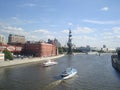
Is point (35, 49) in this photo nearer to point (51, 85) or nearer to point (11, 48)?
point (11, 48)

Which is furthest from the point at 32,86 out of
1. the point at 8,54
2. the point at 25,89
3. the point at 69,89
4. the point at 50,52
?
the point at 50,52

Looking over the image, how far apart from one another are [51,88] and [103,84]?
1054 centimetres

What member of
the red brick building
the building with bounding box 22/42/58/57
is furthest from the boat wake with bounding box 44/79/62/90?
the building with bounding box 22/42/58/57

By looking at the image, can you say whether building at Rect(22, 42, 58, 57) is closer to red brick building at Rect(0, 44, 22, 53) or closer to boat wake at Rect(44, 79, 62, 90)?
red brick building at Rect(0, 44, 22, 53)

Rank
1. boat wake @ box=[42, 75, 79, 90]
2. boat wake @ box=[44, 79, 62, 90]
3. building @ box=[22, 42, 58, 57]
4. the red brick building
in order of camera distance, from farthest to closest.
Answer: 1. building @ box=[22, 42, 58, 57]
2. the red brick building
3. boat wake @ box=[42, 75, 79, 90]
4. boat wake @ box=[44, 79, 62, 90]

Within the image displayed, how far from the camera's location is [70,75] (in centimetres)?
4991

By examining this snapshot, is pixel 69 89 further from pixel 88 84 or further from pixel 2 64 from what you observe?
pixel 2 64

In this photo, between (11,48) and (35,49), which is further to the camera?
(35,49)

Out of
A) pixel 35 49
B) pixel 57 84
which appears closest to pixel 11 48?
pixel 35 49

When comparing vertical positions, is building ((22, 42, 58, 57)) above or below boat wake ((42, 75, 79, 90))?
above

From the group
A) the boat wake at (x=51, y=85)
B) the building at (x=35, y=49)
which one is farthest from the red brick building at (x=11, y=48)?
the boat wake at (x=51, y=85)

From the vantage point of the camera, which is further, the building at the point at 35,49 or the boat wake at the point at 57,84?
the building at the point at 35,49

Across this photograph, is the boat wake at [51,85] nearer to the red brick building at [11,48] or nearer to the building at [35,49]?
the red brick building at [11,48]

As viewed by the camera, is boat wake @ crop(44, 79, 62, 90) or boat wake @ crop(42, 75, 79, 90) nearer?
boat wake @ crop(44, 79, 62, 90)
